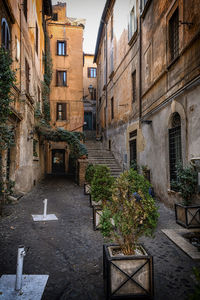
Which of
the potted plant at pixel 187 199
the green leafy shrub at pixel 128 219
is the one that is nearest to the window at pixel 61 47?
the potted plant at pixel 187 199

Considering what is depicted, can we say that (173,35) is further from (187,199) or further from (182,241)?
(182,241)

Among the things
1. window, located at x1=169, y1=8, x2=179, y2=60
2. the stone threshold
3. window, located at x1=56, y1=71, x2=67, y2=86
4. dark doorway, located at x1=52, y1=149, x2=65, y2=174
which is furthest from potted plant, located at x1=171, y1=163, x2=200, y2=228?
dark doorway, located at x1=52, y1=149, x2=65, y2=174

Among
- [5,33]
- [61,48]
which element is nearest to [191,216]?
[5,33]

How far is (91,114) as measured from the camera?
27.9m

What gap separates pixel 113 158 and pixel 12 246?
37.6 feet

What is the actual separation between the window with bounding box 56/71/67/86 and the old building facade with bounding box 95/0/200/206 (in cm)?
557

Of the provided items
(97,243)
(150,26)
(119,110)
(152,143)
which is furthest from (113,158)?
(97,243)

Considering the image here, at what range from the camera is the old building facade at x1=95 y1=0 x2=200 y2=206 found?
6.51 meters

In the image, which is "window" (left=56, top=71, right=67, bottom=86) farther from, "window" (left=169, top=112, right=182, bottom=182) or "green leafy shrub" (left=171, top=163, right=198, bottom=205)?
"green leafy shrub" (left=171, top=163, right=198, bottom=205)

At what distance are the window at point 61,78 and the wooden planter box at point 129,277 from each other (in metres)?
18.5

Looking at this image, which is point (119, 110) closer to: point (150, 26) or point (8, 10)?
point (150, 26)

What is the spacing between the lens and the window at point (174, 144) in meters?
7.45

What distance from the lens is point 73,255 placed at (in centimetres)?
426

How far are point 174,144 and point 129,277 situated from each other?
5.83 m
